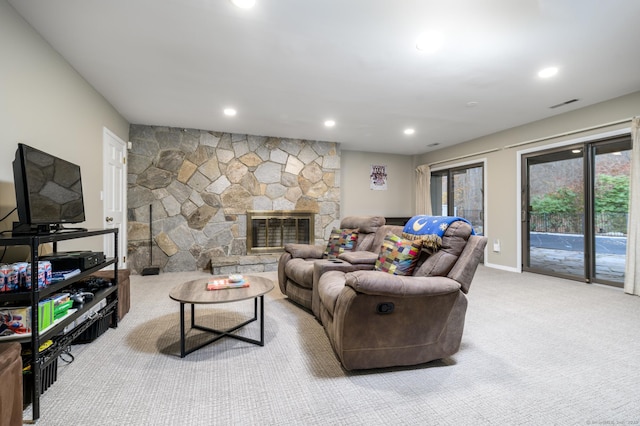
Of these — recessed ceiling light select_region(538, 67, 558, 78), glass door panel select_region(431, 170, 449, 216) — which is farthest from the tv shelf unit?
glass door panel select_region(431, 170, 449, 216)

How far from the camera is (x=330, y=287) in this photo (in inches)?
82.8

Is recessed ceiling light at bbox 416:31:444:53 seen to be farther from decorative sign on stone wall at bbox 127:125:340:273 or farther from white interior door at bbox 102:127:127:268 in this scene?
white interior door at bbox 102:127:127:268

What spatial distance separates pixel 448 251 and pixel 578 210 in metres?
3.35

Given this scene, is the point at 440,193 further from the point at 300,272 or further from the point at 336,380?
the point at 336,380

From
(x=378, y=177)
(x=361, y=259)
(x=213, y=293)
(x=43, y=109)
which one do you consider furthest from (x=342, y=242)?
(x=378, y=177)

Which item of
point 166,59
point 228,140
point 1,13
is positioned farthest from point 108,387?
point 228,140

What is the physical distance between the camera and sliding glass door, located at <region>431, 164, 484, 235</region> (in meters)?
5.45

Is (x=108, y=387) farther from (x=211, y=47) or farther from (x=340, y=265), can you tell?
(x=211, y=47)

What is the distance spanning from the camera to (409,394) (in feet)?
5.06

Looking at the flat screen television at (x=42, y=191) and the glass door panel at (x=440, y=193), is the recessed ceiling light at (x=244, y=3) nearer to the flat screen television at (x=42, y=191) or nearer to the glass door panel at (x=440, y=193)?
the flat screen television at (x=42, y=191)

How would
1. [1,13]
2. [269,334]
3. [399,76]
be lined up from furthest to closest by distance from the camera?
[399,76]
[269,334]
[1,13]

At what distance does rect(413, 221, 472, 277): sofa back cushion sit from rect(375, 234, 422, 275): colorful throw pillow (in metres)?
0.11

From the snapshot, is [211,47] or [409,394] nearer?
[409,394]

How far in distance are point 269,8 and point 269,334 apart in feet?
7.62
